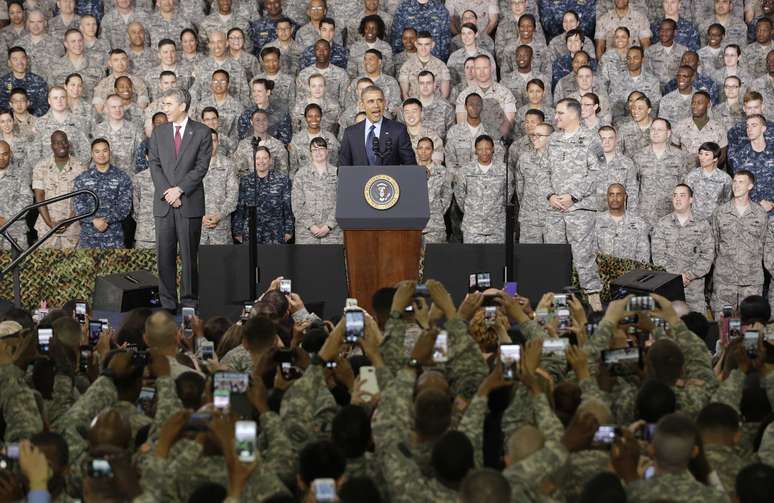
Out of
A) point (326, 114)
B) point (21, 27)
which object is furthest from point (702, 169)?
point (21, 27)

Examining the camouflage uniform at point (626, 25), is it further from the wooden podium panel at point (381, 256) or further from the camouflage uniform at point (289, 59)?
the wooden podium panel at point (381, 256)

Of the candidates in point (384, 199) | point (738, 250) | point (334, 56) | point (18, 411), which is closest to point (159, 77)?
point (334, 56)

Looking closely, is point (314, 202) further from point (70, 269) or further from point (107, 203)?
point (70, 269)

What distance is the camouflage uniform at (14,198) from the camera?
38.9 feet

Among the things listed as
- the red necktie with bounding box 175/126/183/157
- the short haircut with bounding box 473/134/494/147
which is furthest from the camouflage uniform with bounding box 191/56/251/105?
the red necktie with bounding box 175/126/183/157

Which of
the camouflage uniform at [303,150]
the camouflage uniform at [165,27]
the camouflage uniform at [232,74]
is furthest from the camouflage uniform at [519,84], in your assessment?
the camouflage uniform at [165,27]

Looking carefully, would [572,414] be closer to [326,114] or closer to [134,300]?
[134,300]

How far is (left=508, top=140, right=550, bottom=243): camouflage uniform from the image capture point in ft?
38.5

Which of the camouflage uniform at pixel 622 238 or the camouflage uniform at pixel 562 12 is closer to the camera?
the camouflage uniform at pixel 622 238

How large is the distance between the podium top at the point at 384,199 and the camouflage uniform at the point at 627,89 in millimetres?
4543

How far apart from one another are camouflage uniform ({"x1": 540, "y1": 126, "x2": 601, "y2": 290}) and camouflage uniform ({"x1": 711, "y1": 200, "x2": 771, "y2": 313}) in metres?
1.12

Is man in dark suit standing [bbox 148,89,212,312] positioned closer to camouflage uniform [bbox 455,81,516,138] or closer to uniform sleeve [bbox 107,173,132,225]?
uniform sleeve [bbox 107,173,132,225]

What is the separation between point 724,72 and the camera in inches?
526

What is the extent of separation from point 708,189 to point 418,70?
2.97 m
